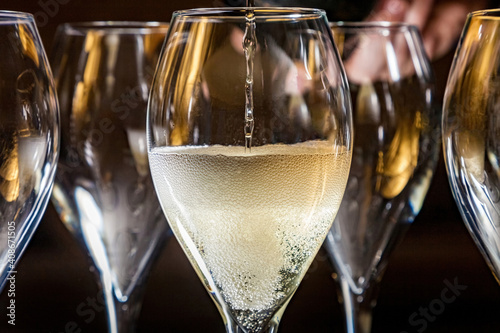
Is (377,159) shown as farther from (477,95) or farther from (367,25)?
(477,95)

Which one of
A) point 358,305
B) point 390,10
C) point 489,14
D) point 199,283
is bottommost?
point 199,283

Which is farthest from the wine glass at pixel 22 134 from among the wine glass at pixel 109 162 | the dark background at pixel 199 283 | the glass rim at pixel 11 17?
the dark background at pixel 199 283

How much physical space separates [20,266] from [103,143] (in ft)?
1.25

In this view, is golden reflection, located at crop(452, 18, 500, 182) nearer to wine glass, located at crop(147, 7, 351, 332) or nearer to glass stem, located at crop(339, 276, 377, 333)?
wine glass, located at crop(147, 7, 351, 332)

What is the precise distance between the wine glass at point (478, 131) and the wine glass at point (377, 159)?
177 mm

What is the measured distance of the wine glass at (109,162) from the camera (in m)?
0.49

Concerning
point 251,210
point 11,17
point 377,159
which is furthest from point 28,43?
point 377,159

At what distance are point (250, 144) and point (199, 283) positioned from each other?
0.56 metres

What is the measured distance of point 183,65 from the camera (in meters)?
0.32

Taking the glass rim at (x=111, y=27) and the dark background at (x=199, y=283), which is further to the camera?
the dark background at (x=199, y=283)

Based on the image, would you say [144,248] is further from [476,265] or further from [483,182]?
[476,265]

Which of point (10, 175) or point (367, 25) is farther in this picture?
point (367, 25)

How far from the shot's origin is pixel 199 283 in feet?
2.79

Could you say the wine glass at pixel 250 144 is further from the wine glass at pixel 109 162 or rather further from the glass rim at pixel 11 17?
the wine glass at pixel 109 162
